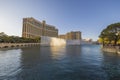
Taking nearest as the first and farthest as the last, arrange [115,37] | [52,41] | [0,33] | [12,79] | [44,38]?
[12,79]
[115,37]
[0,33]
[44,38]
[52,41]

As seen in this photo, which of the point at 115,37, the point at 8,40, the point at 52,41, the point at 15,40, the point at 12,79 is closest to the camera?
the point at 12,79

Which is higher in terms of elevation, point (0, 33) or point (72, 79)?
point (0, 33)

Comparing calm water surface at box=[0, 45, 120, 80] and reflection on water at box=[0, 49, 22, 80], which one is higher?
reflection on water at box=[0, 49, 22, 80]

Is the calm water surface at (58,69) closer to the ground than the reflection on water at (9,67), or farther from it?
closer to the ground

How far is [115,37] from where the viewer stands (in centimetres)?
7756

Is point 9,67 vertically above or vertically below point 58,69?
above

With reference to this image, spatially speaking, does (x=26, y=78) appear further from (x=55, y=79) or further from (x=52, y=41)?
(x=52, y=41)

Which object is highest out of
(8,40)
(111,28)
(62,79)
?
(111,28)

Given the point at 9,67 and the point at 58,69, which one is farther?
the point at 9,67

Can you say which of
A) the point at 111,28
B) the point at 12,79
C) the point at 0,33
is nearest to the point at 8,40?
the point at 0,33

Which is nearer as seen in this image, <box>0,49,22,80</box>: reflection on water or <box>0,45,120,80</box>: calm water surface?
<box>0,45,120,80</box>: calm water surface

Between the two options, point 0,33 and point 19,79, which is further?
point 0,33

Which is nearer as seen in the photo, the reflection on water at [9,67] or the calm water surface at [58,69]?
the calm water surface at [58,69]

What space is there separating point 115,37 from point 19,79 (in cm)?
7329
